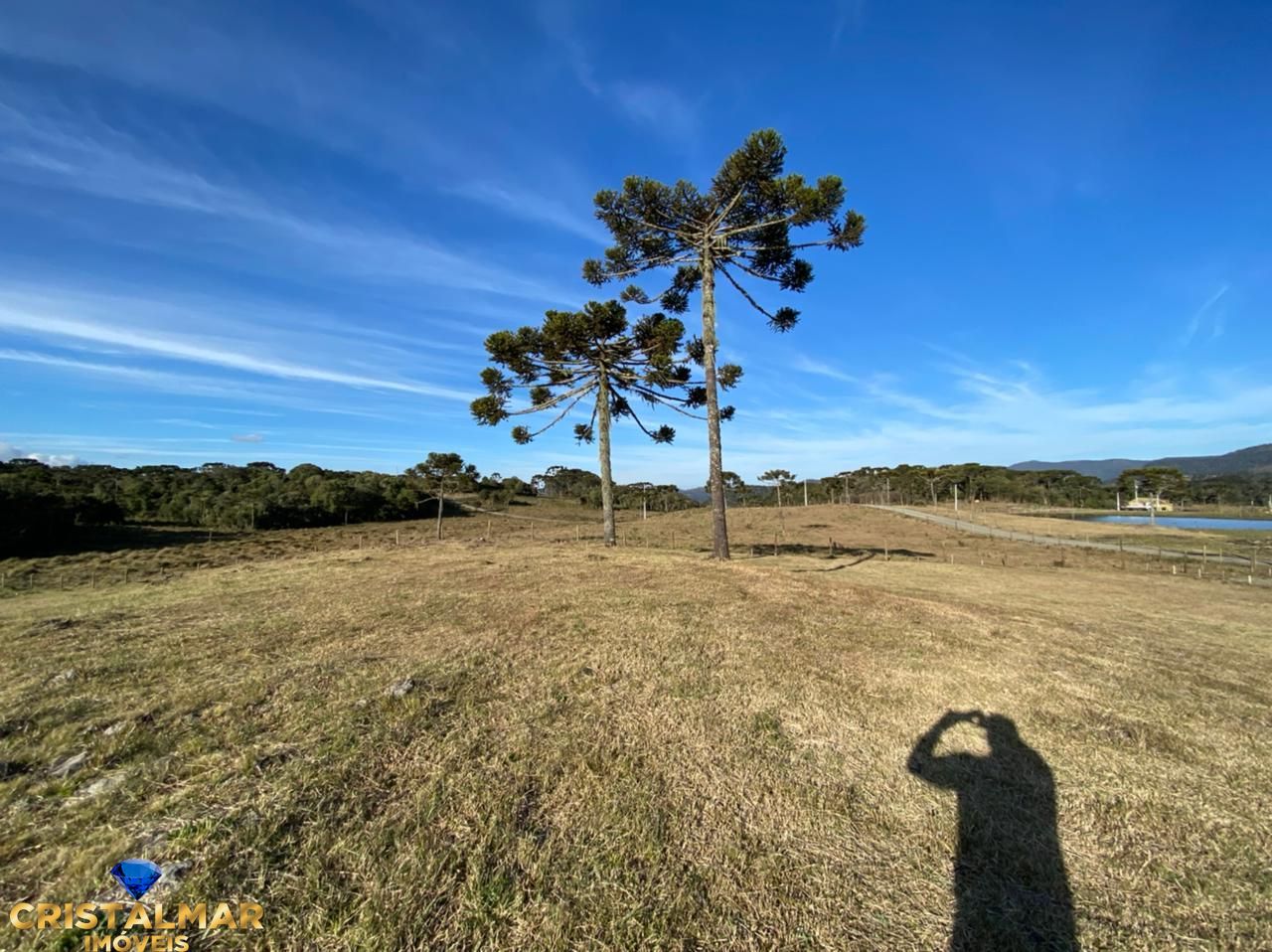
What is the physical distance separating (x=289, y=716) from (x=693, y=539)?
22082 mm

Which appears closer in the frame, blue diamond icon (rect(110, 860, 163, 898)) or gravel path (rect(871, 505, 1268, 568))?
blue diamond icon (rect(110, 860, 163, 898))

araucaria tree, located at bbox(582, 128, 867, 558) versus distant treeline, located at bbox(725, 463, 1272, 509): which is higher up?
araucaria tree, located at bbox(582, 128, 867, 558)

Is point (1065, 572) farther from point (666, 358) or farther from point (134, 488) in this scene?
point (134, 488)

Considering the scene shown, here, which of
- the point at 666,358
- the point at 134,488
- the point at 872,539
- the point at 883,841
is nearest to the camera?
the point at 883,841

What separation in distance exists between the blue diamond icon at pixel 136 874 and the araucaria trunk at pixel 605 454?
1509cm

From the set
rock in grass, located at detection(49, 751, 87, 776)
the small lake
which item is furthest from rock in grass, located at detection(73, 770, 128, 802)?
the small lake

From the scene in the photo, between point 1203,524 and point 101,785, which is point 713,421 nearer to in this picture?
point 101,785

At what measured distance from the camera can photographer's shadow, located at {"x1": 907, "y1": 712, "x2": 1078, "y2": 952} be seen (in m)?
2.48

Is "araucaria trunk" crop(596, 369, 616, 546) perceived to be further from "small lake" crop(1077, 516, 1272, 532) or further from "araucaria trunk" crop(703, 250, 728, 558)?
"small lake" crop(1077, 516, 1272, 532)

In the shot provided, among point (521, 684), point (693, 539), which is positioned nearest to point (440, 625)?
point (521, 684)

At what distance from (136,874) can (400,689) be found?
2.16m

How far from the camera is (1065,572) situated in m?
19.6

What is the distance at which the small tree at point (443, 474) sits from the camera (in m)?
29.0

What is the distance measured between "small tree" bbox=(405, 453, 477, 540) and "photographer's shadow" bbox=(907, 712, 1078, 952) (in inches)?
Result: 1088
